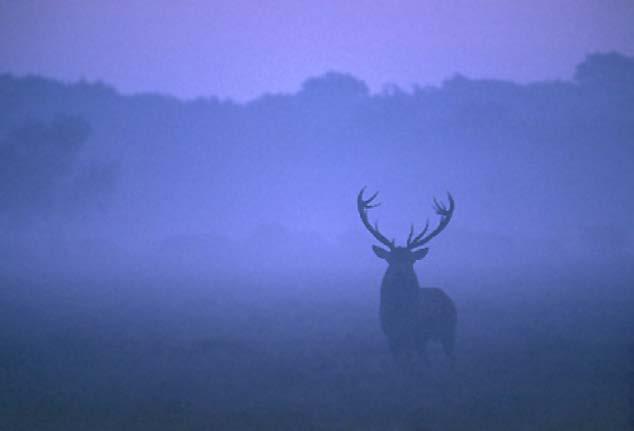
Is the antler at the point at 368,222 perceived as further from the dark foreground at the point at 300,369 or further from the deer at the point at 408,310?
the dark foreground at the point at 300,369

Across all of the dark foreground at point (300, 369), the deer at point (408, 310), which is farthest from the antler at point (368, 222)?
the dark foreground at point (300, 369)

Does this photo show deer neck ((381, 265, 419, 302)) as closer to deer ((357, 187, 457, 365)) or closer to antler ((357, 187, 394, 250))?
deer ((357, 187, 457, 365))

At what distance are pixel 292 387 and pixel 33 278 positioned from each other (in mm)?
26113

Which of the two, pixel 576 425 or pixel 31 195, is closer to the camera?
pixel 576 425

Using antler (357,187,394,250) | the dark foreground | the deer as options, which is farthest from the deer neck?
the dark foreground

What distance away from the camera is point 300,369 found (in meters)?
11.3

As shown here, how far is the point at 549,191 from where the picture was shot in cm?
6750

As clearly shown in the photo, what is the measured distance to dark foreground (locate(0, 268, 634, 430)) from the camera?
834 cm

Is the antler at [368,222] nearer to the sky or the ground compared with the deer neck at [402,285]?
nearer to the sky

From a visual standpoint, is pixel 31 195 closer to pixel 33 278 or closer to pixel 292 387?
pixel 33 278

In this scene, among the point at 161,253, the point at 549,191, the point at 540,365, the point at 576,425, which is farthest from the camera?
the point at 549,191

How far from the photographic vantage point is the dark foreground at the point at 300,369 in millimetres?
8336

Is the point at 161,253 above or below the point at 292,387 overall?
above

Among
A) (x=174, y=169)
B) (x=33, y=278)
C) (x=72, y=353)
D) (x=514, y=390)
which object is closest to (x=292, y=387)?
(x=514, y=390)
